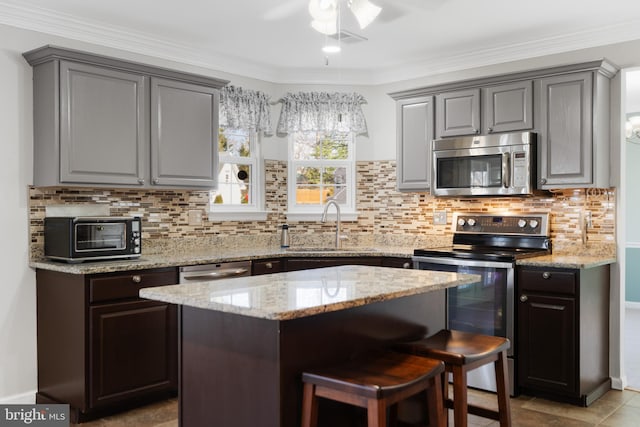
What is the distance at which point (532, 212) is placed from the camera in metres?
4.37

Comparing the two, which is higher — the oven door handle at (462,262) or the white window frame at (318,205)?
the white window frame at (318,205)

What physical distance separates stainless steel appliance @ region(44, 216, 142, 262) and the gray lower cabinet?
2.67 m

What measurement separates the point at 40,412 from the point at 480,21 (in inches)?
142

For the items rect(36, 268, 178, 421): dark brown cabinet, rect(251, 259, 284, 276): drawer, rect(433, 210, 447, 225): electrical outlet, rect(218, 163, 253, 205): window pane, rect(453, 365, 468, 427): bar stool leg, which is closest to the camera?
rect(453, 365, 468, 427): bar stool leg

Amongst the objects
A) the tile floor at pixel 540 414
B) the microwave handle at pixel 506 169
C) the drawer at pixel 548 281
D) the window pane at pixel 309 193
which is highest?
the microwave handle at pixel 506 169

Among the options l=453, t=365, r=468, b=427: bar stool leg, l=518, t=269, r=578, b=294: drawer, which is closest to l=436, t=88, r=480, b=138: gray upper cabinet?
l=518, t=269, r=578, b=294: drawer

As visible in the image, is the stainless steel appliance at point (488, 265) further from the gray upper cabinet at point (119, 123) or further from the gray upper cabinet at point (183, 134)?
the gray upper cabinet at point (119, 123)

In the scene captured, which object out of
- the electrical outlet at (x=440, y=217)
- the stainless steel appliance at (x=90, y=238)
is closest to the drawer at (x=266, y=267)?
the stainless steel appliance at (x=90, y=238)

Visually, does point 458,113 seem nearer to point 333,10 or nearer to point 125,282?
point 333,10

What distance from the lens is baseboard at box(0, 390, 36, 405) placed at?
3.60 m

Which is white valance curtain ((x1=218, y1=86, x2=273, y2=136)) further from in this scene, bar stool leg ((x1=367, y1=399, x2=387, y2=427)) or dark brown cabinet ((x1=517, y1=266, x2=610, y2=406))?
bar stool leg ((x1=367, y1=399, x2=387, y2=427))

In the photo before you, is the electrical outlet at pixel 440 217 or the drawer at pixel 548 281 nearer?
the drawer at pixel 548 281

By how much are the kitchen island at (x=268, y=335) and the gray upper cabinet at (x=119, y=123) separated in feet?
5.09

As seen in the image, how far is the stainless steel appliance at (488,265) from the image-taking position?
386cm
